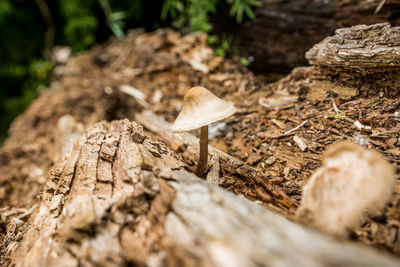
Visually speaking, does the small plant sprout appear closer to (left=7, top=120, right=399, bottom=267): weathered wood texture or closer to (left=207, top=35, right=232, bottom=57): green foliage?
(left=7, top=120, right=399, bottom=267): weathered wood texture

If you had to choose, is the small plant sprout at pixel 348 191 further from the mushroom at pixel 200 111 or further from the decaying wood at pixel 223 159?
the mushroom at pixel 200 111

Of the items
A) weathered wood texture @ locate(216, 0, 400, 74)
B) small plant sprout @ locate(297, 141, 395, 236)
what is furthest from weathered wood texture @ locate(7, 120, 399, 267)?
weathered wood texture @ locate(216, 0, 400, 74)

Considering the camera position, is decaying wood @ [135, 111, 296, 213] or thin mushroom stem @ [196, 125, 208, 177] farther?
thin mushroom stem @ [196, 125, 208, 177]

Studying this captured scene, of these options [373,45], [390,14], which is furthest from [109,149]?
[390,14]

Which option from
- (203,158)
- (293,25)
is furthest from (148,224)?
(293,25)

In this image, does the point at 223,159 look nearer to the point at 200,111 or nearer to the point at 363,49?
the point at 200,111

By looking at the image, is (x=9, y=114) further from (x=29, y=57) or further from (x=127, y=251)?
(x=127, y=251)
